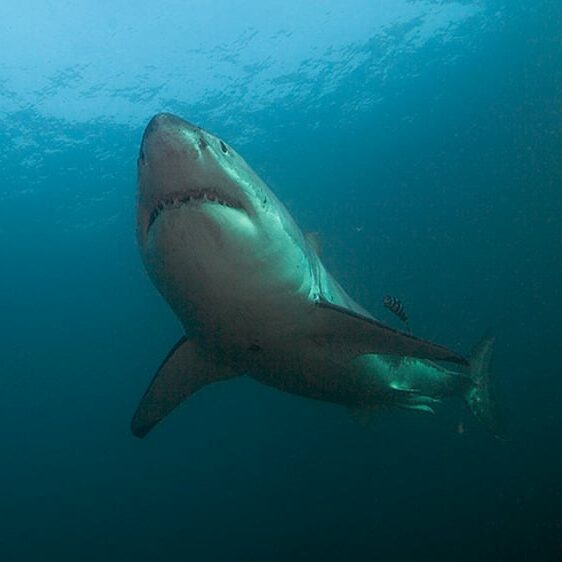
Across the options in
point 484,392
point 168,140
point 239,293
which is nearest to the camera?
point 168,140

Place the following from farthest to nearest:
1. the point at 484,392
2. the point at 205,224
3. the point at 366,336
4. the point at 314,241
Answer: the point at 484,392 → the point at 314,241 → the point at 366,336 → the point at 205,224

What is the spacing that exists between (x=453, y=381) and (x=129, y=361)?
4886cm

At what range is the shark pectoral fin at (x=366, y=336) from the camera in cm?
446

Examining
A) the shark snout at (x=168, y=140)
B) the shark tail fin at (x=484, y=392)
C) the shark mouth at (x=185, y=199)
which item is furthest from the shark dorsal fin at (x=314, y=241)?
the shark tail fin at (x=484, y=392)

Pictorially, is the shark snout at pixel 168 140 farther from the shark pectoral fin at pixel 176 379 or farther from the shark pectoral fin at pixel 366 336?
the shark pectoral fin at pixel 176 379

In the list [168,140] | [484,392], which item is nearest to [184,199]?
[168,140]

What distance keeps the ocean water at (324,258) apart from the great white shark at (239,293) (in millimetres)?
15934

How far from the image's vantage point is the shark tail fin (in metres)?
9.62

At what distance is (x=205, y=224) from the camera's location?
10.3ft

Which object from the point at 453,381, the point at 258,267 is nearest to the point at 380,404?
the point at 453,381

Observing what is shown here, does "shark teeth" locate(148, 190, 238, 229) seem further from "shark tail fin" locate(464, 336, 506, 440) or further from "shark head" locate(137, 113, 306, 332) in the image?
"shark tail fin" locate(464, 336, 506, 440)

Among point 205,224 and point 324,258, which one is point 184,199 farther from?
point 324,258

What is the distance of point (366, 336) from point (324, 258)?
31.8 m

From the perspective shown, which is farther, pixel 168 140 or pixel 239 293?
pixel 239 293
